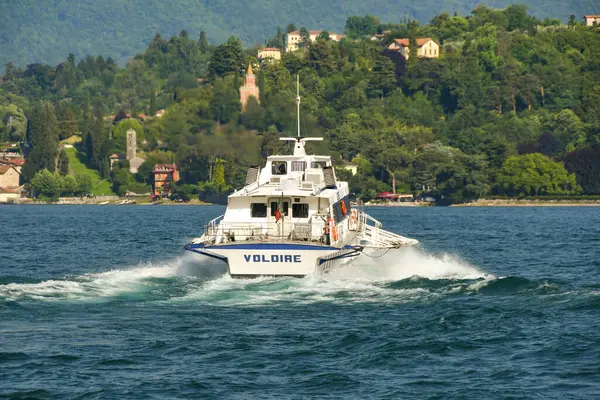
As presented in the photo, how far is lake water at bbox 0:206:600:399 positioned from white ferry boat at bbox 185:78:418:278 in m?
0.87

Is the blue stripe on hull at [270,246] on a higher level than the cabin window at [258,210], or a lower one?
lower

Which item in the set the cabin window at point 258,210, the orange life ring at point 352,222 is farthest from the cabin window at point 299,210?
the orange life ring at point 352,222

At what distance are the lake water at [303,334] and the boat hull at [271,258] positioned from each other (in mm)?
628

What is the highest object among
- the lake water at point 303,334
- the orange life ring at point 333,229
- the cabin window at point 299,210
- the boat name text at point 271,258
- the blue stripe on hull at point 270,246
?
the cabin window at point 299,210

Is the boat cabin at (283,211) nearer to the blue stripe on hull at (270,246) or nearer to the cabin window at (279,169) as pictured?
the blue stripe on hull at (270,246)

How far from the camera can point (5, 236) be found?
3745 inches

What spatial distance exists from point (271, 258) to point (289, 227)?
3.88 m

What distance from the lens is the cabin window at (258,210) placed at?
5266 centimetres

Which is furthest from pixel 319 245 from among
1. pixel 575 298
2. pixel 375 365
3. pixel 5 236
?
pixel 5 236

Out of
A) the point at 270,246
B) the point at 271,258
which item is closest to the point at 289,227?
the point at 270,246

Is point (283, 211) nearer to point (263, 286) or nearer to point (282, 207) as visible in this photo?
point (282, 207)

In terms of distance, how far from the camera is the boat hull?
48.0 m

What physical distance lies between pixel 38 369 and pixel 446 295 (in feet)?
56.8

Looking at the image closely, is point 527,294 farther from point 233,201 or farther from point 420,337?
point 233,201
